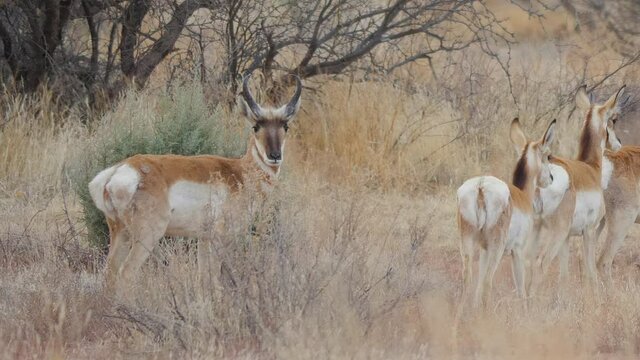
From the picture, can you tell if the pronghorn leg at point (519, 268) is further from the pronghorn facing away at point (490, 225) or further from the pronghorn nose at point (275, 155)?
the pronghorn nose at point (275, 155)

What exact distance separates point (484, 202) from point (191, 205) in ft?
6.49

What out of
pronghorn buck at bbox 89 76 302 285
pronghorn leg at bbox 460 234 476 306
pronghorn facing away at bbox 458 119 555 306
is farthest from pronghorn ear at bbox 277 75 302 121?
pronghorn leg at bbox 460 234 476 306

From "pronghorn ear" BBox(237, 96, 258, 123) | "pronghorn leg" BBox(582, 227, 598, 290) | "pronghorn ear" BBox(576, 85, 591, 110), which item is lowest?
"pronghorn leg" BBox(582, 227, 598, 290)

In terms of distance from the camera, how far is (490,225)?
8469 millimetres

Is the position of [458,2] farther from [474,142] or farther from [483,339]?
[483,339]

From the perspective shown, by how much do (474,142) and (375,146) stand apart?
4.51 ft

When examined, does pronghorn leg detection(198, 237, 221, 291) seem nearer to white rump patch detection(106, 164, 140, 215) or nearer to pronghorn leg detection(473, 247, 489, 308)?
white rump patch detection(106, 164, 140, 215)

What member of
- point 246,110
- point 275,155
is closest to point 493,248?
point 275,155

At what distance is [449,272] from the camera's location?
10969mm

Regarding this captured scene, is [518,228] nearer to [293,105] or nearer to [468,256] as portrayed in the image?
[468,256]

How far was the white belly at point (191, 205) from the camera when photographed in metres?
8.60

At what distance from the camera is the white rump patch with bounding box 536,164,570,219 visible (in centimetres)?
965

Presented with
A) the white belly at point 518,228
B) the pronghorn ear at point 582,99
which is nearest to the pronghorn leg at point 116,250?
the white belly at point 518,228

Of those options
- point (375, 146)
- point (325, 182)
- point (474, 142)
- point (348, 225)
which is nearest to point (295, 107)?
point (348, 225)
